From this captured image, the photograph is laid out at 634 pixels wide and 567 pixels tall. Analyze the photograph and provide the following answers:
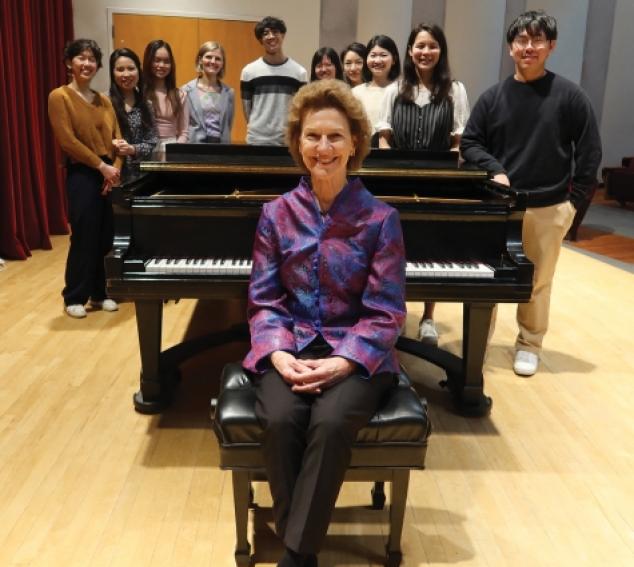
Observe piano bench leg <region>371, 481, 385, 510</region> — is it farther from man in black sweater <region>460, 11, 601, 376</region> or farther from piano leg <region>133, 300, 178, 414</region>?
man in black sweater <region>460, 11, 601, 376</region>

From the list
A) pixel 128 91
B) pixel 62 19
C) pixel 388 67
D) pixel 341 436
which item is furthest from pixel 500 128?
pixel 62 19

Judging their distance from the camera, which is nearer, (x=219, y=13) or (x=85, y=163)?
(x=85, y=163)

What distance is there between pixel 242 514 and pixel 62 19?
5965 millimetres

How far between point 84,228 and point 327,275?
2.51 meters

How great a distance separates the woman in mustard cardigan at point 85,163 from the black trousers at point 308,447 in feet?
8.38

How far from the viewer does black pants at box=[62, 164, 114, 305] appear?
393 centimetres

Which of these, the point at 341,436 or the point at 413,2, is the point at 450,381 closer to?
the point at 341,436

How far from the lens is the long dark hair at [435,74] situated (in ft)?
10.7

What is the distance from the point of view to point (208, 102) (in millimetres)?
4465

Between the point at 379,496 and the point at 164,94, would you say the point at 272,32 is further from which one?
the point at 379,496

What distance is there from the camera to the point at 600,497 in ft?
7.39

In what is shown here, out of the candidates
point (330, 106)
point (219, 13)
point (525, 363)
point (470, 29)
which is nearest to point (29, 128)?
point (219, 13)

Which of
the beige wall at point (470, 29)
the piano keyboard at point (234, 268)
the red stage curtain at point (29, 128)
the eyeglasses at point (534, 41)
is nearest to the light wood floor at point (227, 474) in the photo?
the piano keyboard at point (234, 268)

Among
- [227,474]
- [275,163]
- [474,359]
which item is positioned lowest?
[227,474]
